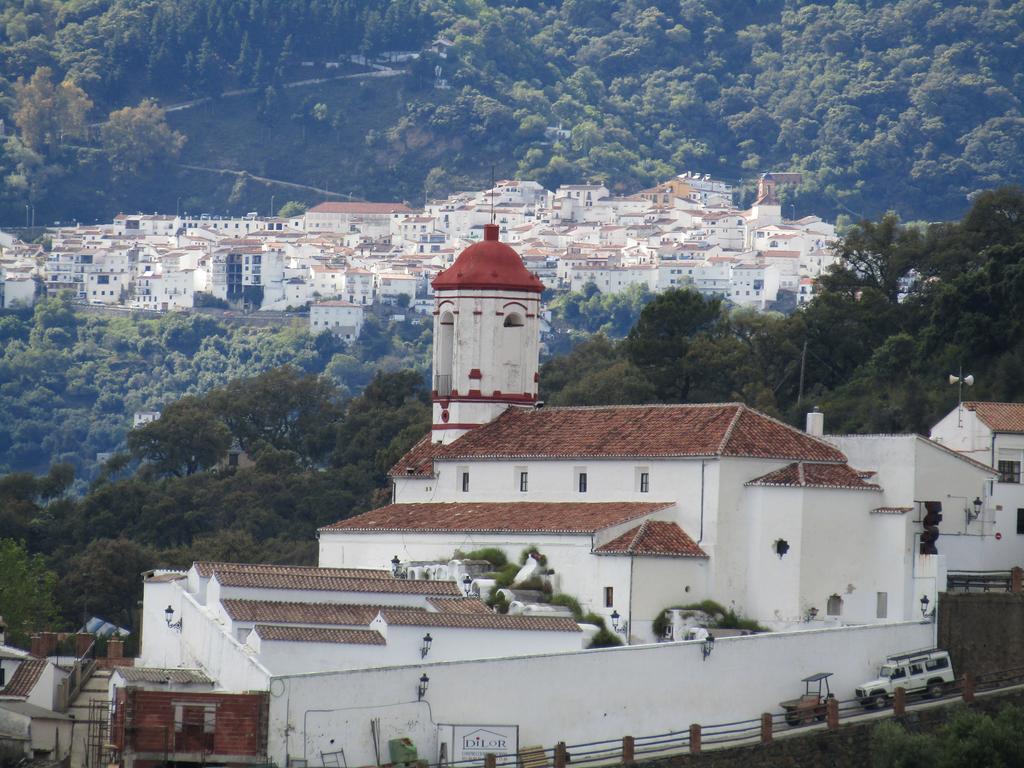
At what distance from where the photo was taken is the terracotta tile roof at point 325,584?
177 feet

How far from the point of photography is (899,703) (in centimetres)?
5194

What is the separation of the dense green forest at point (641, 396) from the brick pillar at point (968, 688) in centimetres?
2478

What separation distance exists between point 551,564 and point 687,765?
9.65 m

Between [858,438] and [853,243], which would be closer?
[858,438]

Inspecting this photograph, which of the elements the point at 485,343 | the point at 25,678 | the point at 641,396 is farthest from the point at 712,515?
the point at 641,396

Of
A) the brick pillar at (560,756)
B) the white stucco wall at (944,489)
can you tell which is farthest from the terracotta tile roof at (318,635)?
the white stucco wall at (944,489)

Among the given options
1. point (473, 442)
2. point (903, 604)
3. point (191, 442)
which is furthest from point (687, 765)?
point (191, 442)

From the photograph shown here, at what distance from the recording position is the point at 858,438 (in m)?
58.6

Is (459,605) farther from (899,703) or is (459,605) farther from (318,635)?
(899,703)

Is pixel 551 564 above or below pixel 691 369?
below

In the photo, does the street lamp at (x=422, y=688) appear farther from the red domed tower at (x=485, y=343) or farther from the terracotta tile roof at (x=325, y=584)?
the red domed tower at (x=485, y=343)

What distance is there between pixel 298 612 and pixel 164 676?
3.82 meters

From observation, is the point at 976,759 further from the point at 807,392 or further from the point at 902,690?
the point at 807,392

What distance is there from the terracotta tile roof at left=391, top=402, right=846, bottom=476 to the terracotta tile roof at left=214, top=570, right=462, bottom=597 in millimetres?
5960
